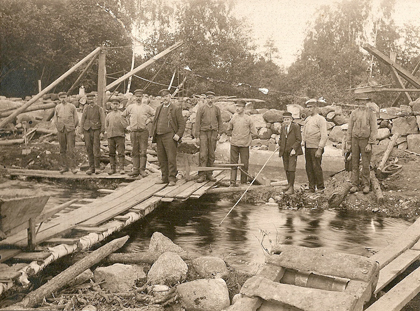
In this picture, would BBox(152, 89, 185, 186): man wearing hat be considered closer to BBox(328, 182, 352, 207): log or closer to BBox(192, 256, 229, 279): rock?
BBox(328, 182, 352, 207): log

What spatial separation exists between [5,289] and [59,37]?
725 inches

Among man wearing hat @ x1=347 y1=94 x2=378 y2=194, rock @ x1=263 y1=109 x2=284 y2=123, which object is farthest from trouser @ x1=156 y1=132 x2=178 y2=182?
rock @ x1=263 y1=109 x2=284 y2=123

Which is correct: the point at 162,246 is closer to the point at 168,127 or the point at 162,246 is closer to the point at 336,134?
the point at 168,127

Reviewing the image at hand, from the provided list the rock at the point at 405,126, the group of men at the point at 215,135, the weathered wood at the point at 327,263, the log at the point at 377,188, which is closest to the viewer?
the weathered wood at the point at 327,263

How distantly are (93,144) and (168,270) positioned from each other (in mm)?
6263

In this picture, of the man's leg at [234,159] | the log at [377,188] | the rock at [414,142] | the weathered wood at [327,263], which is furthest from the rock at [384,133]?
the weathered wood at [327,263]

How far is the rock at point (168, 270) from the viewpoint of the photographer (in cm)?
527

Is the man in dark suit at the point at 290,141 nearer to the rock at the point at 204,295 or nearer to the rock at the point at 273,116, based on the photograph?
the rock at the point at 204,295

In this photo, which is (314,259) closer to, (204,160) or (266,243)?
(266,243)

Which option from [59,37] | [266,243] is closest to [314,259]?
[266,243]

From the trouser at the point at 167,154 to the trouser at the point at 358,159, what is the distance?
3.45 metres

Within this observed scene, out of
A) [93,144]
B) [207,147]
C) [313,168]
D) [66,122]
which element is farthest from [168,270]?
[66,122]

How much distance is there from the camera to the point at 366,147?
30.9 ft

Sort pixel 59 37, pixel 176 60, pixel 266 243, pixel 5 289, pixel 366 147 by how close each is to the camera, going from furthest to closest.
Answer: pixel 176 60
pixel 59 37
pixel 366 147
pixel 266 243
pixel 5 289
